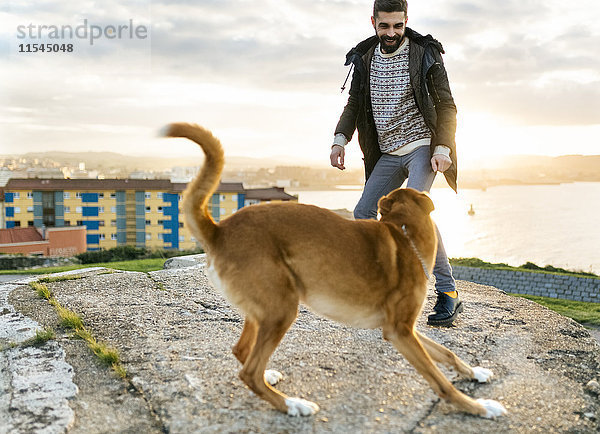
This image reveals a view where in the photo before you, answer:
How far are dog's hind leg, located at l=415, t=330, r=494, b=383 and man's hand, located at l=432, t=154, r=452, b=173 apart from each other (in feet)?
4.90

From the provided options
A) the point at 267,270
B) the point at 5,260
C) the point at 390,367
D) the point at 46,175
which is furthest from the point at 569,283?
the point at 46,175

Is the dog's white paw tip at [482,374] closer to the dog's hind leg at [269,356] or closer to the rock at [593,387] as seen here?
the rock at [593,387]

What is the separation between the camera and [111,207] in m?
52.2

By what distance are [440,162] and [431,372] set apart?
1.94 meters

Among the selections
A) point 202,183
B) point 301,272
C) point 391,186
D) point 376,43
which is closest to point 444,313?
point 391,186

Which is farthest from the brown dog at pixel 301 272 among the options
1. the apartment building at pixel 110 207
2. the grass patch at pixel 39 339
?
the apartment building at pixel 110 207

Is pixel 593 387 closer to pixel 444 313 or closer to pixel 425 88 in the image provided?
pixel 444 313

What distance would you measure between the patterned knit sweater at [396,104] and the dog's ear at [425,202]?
4.30 feet

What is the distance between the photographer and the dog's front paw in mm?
2787

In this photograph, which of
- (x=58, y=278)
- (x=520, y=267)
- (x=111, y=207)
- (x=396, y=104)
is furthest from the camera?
(x=111, y=207)

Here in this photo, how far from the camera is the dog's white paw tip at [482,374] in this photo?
3.39m

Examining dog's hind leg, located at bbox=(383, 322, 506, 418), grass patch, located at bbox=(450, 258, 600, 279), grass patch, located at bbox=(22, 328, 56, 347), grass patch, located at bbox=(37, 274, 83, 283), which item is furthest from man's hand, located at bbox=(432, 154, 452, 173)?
grass patch, located at bbox=(450, 258, 600, 279)

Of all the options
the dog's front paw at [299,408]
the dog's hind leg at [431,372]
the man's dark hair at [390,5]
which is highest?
the man's dark hair at [390,5]

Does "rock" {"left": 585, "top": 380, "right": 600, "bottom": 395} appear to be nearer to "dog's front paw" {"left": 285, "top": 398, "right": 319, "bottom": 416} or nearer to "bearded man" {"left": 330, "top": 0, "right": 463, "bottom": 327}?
"bearded man" {"left": 330, "top": 0, "right": 463, "bottom": 327}
